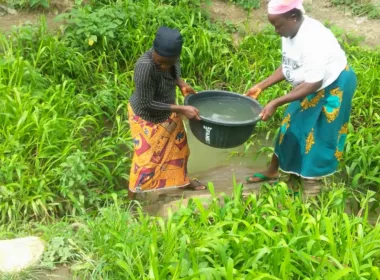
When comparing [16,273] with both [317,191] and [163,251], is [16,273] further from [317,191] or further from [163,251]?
[317,191]

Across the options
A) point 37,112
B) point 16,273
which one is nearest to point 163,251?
point 16,273

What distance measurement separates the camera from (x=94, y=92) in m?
5.20

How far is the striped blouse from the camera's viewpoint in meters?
3.38

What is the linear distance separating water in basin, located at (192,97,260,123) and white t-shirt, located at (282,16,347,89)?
0.43 meters

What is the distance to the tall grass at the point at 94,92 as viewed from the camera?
12.7 feet

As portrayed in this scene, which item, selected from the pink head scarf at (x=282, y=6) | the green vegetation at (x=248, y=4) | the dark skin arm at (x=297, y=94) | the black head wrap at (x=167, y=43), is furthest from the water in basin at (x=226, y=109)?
the green vegetation at (x=248, y=4)

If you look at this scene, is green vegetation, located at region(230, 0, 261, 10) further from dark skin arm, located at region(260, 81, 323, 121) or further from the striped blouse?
dark skin arm, located at region(260, 81, 323, 121)

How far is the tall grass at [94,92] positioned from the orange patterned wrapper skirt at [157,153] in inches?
14.0

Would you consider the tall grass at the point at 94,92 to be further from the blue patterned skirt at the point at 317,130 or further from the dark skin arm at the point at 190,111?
the dark skin arm at the point at 190,111

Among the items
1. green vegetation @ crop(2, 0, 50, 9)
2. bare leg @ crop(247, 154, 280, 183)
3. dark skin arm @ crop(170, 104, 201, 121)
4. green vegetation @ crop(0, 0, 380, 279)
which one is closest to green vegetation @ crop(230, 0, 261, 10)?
green vegetation @ crop(0, 0, 380, 279)

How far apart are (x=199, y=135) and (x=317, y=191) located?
1.18 meters

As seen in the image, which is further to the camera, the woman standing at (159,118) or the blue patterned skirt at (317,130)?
the blue patterned skirt at (317,130)

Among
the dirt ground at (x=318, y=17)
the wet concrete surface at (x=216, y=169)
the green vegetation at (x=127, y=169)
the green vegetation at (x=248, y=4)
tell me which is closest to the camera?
the green vegetation at (x=127, y=169)

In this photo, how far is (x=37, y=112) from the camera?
166 inches
